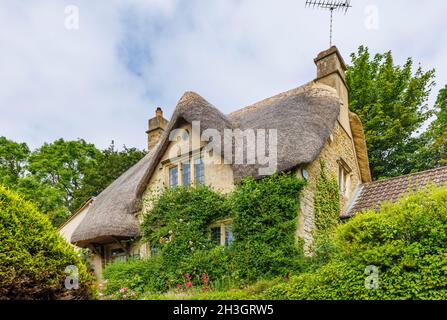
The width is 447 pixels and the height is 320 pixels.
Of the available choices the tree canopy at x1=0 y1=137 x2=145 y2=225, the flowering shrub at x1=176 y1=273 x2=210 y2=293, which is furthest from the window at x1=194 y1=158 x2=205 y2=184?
the tree canopy at x1=0 y1=137 x2=145 y2=225

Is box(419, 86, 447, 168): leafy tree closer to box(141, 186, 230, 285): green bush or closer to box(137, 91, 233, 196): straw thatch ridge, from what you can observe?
box(137, 91, 233, 196): straw thatch ridge

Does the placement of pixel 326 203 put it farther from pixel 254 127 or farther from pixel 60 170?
pixel 60 170

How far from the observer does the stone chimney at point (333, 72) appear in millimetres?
14727

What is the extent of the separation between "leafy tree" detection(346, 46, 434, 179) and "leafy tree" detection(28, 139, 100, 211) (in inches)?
820

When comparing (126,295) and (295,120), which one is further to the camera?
(295,120)

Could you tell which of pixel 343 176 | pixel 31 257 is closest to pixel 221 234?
pixel 343 176

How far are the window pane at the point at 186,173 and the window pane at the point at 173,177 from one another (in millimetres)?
366

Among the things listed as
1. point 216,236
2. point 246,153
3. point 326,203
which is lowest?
point 216,236

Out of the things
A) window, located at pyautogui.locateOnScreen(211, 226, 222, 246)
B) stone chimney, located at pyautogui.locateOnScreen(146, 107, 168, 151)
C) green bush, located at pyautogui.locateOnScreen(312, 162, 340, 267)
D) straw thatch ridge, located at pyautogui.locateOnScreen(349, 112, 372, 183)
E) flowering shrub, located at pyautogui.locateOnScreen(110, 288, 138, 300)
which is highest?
stone chimney, located at pyautogui.locateOnScreen(146, 107, 168, 151)

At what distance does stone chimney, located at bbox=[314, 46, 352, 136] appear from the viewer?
1473 cm

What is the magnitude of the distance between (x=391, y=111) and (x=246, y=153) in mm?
13768

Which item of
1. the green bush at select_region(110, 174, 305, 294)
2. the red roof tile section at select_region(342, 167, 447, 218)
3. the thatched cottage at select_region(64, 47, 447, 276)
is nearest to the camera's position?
the green bush at select_region(110, 174, 305, 294)

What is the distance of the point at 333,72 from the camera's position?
1473cm

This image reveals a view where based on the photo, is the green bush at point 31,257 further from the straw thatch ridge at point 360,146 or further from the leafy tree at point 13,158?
the leafy tree at point 13,158
